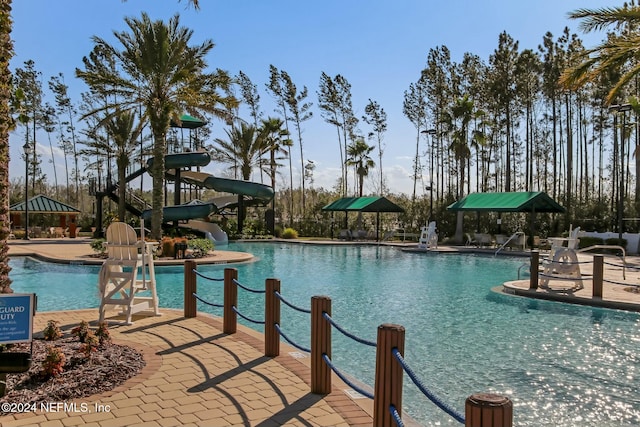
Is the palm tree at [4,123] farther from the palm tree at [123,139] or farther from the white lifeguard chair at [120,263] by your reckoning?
the palm tree at [123,139]

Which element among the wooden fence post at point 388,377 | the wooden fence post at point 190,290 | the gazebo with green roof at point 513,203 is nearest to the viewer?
the wooden fence post at point 388,377

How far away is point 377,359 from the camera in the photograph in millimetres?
3230

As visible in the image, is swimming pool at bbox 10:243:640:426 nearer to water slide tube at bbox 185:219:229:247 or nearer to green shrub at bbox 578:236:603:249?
green shrub at bbox 578:236:603:249

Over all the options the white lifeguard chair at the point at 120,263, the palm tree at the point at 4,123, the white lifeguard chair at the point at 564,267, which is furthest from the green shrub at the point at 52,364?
the white lifeguard chair at the point at 564,267

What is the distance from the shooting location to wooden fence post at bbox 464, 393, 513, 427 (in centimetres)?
209

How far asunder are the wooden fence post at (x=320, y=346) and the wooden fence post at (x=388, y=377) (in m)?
1.12

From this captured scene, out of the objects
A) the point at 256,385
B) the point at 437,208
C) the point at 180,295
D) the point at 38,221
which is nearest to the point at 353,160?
the point at 437,208

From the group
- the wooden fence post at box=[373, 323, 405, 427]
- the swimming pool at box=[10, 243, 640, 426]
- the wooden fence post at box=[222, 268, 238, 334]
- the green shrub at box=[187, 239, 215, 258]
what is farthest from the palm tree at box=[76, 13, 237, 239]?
the wooden fence post at box=[373, 323, 405, 427]

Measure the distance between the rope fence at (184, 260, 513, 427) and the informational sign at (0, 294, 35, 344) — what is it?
210 centimetres

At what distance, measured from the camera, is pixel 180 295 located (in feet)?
34.6

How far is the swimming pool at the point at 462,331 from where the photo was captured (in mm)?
4953

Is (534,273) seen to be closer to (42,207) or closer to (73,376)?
(73,376)

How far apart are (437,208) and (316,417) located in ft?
96.8

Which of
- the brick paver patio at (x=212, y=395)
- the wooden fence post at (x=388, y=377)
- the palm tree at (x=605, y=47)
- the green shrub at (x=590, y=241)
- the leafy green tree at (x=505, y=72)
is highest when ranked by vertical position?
the leafy green tree at (x=505, y=72)
